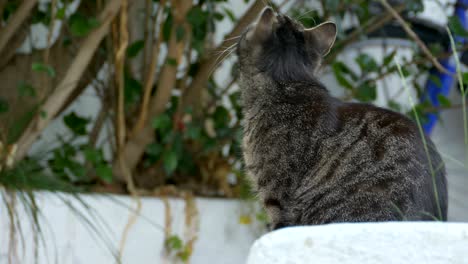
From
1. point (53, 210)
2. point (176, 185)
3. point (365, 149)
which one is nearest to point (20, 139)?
point (53, 210)

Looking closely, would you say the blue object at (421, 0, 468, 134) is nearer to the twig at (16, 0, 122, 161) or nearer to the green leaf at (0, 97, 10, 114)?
the twig at (16, 0, 122, 161)

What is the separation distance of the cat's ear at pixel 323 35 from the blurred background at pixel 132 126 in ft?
1.26

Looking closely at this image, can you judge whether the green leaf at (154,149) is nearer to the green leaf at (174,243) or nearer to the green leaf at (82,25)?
the green leaf at (174,243)

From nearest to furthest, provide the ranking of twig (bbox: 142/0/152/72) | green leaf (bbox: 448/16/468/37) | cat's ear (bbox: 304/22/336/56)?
cat's ear (bbox: 304/22/336/56)
green leaf (bbox: 448/16/468/37)
twig (bbox: 142/0/152/72)

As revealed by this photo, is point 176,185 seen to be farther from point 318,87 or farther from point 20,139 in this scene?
point 318,87

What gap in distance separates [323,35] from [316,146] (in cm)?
40

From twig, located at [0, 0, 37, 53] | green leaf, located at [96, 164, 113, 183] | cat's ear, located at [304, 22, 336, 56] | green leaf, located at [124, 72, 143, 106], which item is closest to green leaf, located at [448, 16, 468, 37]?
cat's ear, located at [304, 22, 336, 56]

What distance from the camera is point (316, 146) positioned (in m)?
1.76

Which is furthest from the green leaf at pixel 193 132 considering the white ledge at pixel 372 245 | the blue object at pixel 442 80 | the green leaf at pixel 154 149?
the white ledge at pixel 372 245

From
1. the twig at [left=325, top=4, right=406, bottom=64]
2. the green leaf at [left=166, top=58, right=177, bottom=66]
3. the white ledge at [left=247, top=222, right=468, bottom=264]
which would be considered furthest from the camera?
the twig at [left=325, top=4, right=406, bottom=64]

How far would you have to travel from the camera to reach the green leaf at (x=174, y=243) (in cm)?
269

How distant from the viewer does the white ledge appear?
106cm

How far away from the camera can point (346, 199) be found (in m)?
1.63

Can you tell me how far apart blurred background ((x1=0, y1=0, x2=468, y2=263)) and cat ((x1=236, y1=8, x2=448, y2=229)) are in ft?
1.40
